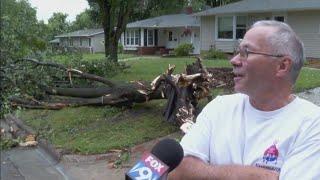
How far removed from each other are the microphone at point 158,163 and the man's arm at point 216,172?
0.32 metres

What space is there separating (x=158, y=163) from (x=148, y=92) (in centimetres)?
947

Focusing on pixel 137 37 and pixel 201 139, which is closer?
pixel 201 139

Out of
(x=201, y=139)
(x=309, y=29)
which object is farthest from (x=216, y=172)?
(x=309, y=29)

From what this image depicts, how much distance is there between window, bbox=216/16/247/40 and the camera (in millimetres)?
34094

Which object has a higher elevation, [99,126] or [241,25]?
[241,25]

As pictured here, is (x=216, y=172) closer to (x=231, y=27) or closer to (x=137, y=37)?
(x=231, y=27)

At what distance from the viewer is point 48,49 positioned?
1295cm

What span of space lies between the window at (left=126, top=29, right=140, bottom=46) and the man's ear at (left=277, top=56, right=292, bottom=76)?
49143 millimetres

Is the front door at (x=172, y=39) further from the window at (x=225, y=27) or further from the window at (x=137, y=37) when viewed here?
the window at (x=225, y=27)

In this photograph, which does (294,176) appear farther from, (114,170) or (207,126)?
(114,170)

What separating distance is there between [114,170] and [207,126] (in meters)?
5.93

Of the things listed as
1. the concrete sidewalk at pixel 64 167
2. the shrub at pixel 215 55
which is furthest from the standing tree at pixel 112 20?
the concrete sidewalk at pixel 64 167

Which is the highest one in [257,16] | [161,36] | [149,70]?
[257,16]

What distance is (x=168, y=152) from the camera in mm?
2250
